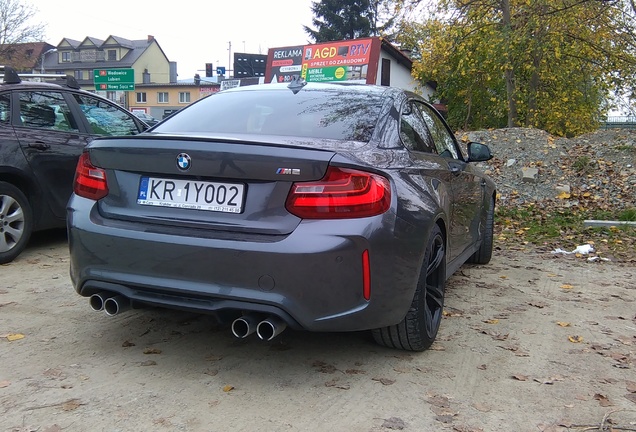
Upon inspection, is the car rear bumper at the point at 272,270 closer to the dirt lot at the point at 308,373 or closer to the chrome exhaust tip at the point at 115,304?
the chrome exhaust tip at the point at 115,304

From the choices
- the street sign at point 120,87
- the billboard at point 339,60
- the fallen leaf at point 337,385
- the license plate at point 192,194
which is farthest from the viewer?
the street sign at point 120,87

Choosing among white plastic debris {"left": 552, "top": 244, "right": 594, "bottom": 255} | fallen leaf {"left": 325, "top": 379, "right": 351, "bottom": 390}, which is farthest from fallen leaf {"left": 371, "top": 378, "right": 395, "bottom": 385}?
white plastic debris {"left": 552, "top": 244, "right": 594, "bottom": 255}

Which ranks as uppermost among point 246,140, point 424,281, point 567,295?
point 246,140

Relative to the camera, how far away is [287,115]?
12.0ft

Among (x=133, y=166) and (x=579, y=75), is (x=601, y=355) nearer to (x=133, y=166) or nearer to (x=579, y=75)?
(x=133, y=166)

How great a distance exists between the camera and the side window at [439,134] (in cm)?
438

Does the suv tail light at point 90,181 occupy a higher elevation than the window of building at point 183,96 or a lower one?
lower

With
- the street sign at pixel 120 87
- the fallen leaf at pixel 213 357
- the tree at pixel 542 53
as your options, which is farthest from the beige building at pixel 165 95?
the fallen leaf at pixel 213 357

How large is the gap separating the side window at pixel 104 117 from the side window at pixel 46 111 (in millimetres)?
233

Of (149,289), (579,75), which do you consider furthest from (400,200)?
(579,75)

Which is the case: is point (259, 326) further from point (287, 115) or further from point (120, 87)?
point (120, 87)

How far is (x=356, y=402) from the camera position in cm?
285

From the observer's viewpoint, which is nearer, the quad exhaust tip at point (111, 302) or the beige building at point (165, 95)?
the quad exhaust tip at point (111, 302)

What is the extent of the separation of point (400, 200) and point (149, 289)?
1346mm
